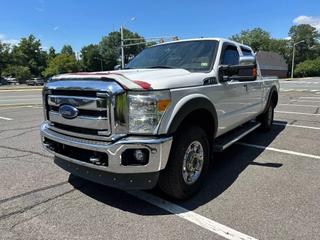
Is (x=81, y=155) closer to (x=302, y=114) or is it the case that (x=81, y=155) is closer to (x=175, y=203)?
(x=175, y=203)

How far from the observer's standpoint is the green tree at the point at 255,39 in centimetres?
10494

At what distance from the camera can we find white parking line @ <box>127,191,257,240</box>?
9.82ft

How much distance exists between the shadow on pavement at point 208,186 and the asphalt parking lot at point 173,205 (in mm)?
11

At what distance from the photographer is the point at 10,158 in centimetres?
555

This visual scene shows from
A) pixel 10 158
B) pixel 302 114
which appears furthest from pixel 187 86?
pixel 302 114

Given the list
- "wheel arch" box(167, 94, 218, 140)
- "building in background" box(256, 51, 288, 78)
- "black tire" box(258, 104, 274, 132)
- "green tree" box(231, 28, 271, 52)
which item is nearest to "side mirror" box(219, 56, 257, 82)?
"wheel arch" box(167, 94, 218, 140)

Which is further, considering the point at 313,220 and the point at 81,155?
the point at 81,155

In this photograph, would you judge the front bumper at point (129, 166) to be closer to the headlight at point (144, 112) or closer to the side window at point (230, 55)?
the headlight at point (144, 112)

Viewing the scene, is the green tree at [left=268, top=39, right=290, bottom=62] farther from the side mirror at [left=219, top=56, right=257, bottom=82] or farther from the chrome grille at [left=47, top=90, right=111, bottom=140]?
the chrome grille at [left=47, top=90, right=111, bottom=140]

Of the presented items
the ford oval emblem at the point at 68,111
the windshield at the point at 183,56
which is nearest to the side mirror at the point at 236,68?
the windshield at the point at 183,56

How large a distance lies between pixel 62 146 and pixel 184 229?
1762 mm

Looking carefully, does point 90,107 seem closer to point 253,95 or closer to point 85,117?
point 85,117

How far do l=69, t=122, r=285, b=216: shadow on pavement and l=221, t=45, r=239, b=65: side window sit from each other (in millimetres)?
1655

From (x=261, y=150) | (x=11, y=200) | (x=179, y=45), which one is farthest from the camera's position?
(x=261, y=150)
